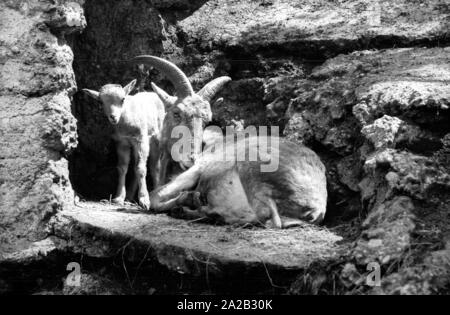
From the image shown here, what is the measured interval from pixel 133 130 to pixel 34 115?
1189 millimetres

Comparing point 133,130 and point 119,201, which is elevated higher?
point 133,130

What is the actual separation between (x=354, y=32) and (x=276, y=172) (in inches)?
107

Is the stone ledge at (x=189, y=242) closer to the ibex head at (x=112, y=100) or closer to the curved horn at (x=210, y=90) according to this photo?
the ibex head at (x=112, y=100)

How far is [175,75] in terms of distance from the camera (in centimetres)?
738

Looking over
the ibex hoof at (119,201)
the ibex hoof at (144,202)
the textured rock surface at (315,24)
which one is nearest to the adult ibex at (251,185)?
the ibex hoof at (144,202)

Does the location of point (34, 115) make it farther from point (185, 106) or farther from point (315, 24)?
point (315, 24)

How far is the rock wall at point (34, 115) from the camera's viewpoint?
618cm

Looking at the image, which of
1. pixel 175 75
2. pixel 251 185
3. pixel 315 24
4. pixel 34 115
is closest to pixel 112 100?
pixel 175 75

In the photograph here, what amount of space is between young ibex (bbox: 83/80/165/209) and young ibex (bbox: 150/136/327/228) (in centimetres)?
74

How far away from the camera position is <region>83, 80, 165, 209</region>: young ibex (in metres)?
7.20

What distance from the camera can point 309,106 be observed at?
738cm

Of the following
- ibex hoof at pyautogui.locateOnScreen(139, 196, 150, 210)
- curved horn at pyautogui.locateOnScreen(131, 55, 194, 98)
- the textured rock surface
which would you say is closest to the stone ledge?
ibex hoof at pyautogui.locateOnScreen(139, 196, 150, 210)
